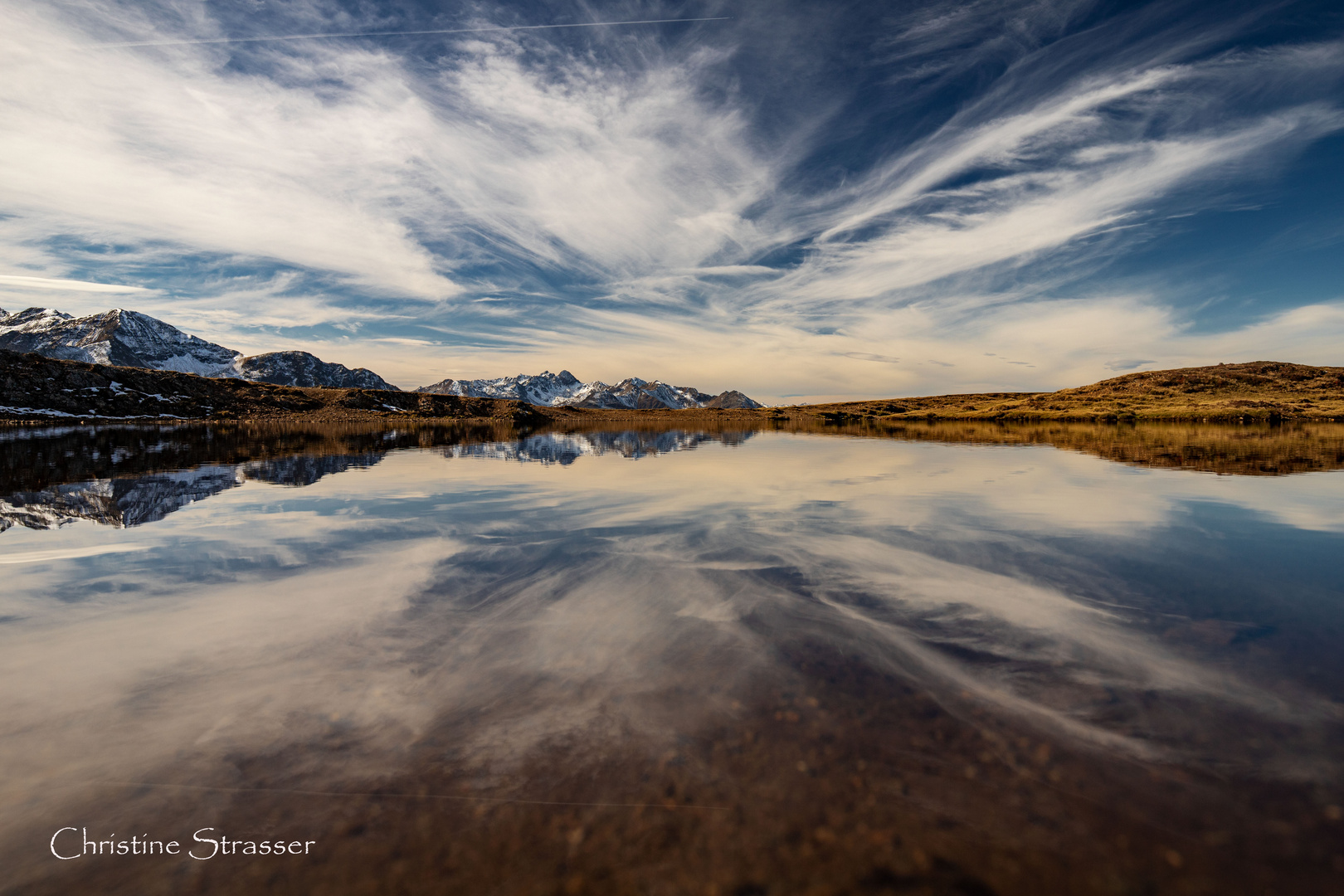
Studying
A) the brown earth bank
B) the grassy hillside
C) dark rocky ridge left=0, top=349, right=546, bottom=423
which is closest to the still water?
the brown earth bank

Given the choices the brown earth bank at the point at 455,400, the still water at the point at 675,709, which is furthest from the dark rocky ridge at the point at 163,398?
the still water at the point at 675,709

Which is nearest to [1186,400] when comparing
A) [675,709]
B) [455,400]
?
[675,709]

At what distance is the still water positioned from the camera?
405cm

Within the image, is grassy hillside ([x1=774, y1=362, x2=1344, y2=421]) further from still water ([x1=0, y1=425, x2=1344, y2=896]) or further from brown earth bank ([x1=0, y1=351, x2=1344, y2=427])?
still water ([x1=0, y1=425, x2=1344, y2=896])

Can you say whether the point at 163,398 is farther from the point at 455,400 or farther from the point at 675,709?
the point at 675,709

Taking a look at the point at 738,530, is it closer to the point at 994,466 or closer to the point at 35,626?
the point at 35,626

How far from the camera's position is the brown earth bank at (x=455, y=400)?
91500 millimetres

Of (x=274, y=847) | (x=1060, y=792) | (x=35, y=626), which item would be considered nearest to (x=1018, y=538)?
(x=1060, y=792)

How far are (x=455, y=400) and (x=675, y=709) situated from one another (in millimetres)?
182750

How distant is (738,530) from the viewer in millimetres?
14375

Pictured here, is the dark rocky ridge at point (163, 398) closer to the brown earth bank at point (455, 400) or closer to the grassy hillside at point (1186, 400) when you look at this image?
the brown earth bank at point (455, 400)

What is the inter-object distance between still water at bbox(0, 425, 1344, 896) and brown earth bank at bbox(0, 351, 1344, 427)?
327 ft

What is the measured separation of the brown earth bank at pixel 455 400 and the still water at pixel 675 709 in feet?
327

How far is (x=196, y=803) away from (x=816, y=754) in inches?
227
